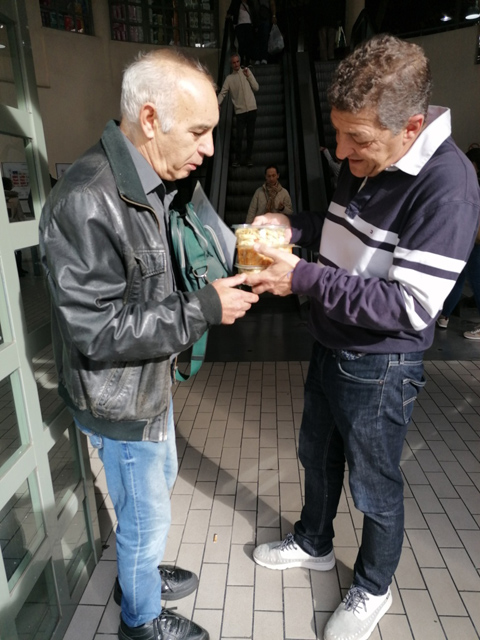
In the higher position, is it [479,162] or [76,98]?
[76,98]

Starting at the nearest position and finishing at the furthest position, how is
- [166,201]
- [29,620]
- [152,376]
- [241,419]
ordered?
[152,376]
[166,201]
[29,620]
[241,419]

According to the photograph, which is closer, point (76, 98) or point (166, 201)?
point (166, 201)

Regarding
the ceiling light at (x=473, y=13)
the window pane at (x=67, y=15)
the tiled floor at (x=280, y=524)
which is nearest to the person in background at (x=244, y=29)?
the window pane at (x=67, y=15)

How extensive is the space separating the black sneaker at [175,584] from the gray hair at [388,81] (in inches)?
75.0

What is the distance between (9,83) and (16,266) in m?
0.61

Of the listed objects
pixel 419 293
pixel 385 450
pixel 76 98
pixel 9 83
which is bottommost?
pixel 385 450

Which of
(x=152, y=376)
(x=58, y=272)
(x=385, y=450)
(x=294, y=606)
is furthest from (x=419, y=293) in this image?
(x=294, y=606)

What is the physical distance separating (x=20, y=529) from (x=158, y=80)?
1.53 m

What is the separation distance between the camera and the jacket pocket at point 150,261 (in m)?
1.33

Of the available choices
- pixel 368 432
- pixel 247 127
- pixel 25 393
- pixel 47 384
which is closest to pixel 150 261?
pixel 25 393

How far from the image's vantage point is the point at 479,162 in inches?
201

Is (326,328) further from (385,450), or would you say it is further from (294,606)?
(294,606)

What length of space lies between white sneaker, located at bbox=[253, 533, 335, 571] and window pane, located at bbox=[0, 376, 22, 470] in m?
1.20

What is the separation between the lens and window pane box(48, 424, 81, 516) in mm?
1884
